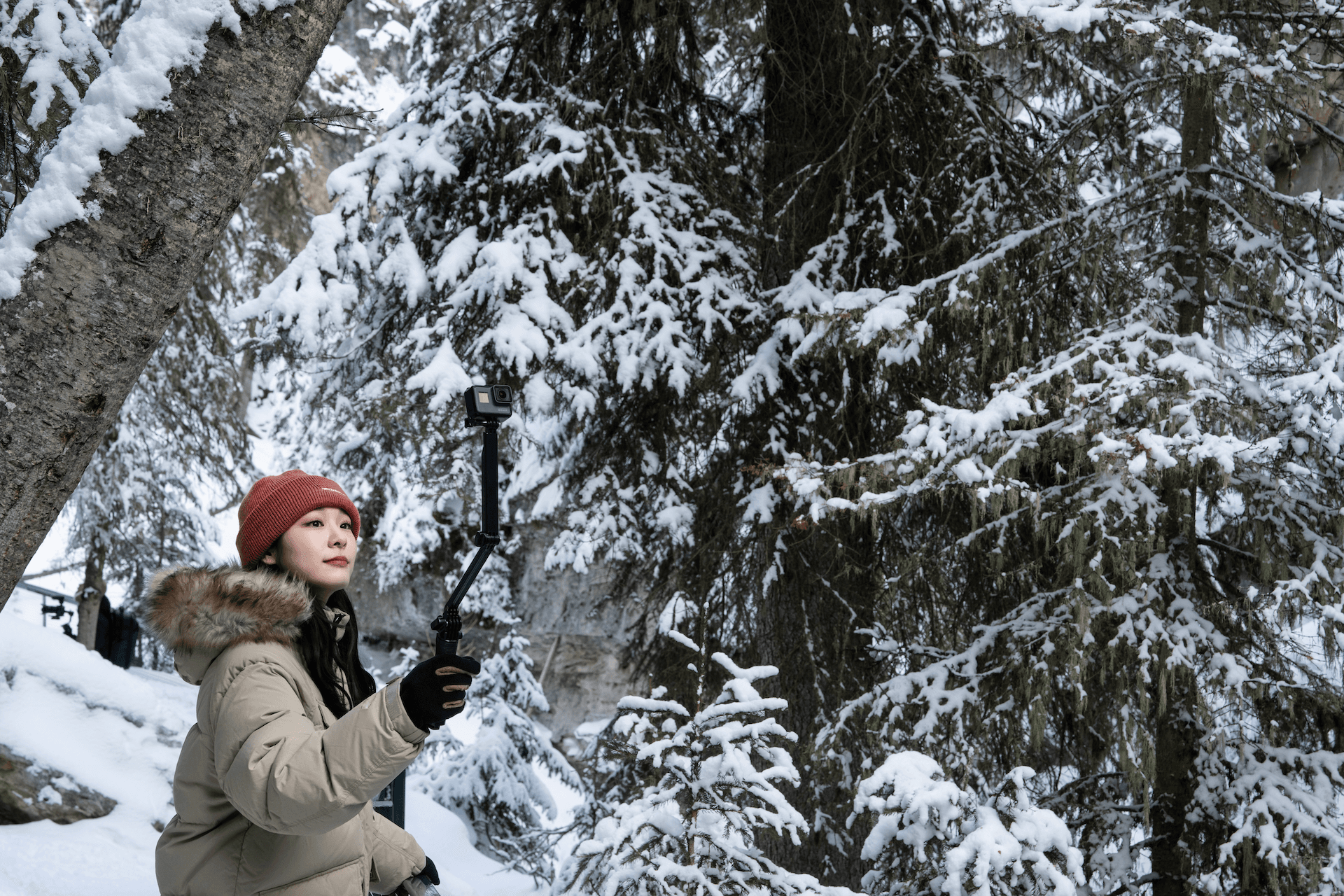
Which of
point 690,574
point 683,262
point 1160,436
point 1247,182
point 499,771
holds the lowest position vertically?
point 499,771

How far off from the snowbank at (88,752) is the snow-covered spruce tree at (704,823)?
3.03 m

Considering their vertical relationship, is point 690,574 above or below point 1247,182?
below

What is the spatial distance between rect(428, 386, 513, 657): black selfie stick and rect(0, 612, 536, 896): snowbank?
390 centimetres

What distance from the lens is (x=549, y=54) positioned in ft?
17.7

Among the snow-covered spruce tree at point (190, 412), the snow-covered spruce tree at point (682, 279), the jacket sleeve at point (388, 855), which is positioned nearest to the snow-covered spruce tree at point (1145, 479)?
the snow-covered spruce tree at point (682, 279)

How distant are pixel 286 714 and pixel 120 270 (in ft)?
3.21

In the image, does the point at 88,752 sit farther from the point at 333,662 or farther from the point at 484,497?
the point at 484,497

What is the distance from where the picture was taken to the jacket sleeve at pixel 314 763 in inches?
57.8

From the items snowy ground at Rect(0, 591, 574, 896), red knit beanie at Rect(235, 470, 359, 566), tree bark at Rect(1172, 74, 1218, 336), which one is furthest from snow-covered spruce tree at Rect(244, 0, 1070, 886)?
red knit beanie at Rect(235, 470, 359, 566)

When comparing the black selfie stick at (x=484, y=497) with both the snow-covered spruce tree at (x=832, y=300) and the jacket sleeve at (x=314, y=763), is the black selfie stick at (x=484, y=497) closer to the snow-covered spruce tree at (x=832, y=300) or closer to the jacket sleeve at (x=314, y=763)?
the jacket sleeve at (x=314, y=763)

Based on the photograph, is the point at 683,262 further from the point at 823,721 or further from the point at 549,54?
the point at 823,721

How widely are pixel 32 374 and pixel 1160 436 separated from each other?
9.84 ft

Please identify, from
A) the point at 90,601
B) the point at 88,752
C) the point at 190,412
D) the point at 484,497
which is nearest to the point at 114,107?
the point at 484,497

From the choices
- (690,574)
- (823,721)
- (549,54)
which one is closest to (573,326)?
(690,574)
